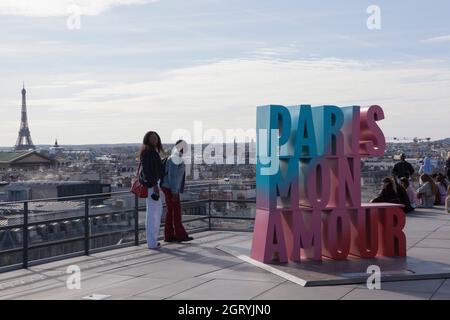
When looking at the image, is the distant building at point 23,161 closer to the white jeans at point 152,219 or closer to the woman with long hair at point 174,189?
the woman with long hair at point 174,189

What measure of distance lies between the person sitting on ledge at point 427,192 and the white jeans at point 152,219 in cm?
1005

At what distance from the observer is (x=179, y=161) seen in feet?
39.0

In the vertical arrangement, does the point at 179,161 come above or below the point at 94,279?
above

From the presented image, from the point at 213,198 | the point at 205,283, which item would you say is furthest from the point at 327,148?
the point at 213,198

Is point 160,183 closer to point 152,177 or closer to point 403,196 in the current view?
point 152,177

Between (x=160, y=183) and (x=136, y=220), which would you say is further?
(x=136, y=220)

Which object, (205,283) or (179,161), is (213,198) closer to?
(179,161)

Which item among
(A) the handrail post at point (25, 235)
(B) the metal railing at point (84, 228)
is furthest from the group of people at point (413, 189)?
(A) the handrail post at point (25, 235)

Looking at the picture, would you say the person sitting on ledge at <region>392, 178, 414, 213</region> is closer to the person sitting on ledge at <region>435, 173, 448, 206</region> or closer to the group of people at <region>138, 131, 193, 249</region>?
the person sitting on ledge at <region>435, 173, 448, 206</region>

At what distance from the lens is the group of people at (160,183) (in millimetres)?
11203

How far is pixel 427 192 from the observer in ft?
62.5

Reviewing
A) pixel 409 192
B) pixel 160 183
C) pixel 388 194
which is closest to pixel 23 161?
pixel 409 192

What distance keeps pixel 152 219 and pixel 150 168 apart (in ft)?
3.02
